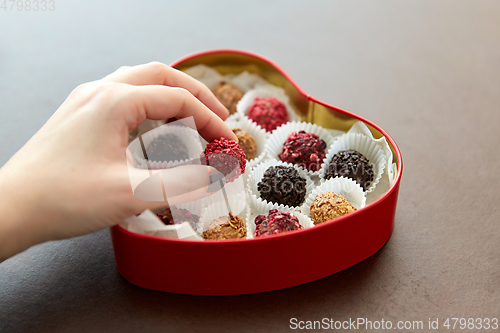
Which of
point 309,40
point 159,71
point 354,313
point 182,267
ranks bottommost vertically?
point 354,313

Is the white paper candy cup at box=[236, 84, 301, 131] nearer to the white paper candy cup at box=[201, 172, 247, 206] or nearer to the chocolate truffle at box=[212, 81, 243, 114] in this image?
the chocolate truffle at box=[212, 81, 243, 114]

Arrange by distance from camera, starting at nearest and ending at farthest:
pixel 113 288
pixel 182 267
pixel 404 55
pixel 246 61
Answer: pixel 182 267 → pixel 113 288 → pixel 246 61 → pixel 404 55

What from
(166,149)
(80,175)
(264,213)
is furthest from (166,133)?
(80,175)

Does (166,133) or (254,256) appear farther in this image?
(166,133)

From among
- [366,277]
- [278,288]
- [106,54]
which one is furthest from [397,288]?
[106,54]

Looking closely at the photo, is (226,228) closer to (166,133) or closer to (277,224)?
(277,224)

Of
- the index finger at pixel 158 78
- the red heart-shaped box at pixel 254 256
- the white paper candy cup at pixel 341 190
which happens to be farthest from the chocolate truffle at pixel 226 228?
the index finger at pixel 158 78

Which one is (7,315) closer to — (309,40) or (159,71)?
(159,71)
